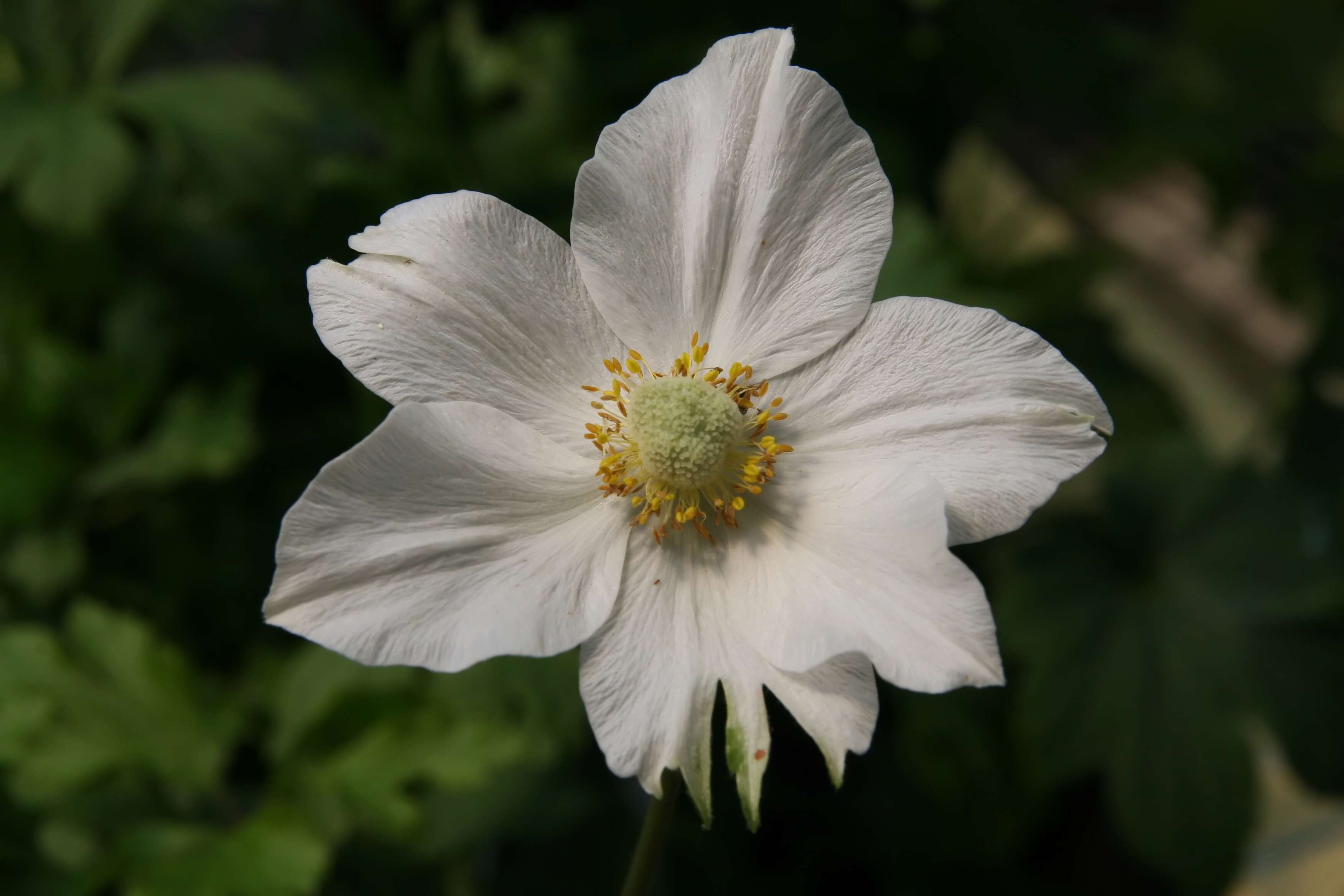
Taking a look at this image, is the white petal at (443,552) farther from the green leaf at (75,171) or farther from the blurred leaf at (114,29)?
the blurred leaf at (114,29)

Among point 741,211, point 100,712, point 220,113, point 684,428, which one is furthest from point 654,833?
point 220,113

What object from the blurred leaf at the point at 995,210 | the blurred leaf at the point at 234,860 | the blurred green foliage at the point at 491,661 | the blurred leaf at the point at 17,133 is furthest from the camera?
the blurred leaf at the point at 995,210

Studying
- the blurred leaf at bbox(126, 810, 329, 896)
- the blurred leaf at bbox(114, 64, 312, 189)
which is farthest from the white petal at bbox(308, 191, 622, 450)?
the blurred leaf at bbox(114, 64, 312, 189)

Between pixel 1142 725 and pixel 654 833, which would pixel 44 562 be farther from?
pixel 1142 725

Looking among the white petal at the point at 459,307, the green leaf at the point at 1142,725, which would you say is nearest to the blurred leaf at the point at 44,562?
the white petal at the point at 459,307

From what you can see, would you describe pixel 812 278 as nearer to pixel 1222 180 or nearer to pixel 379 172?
pixel 379 172

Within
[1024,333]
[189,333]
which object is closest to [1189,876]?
[1024,333]
